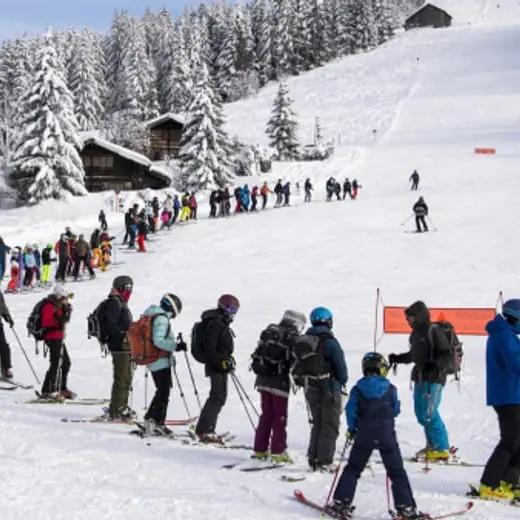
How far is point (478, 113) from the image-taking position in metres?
55.4

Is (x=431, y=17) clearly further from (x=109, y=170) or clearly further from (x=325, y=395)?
(x=325, y=395)

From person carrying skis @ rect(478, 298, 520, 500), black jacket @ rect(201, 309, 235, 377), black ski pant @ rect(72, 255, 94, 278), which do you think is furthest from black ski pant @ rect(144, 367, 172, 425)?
black ski pant @ rect(72, 255, 94, 278)

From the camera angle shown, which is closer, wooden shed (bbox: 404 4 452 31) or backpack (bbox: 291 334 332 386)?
backpack (bbox: 291 334 332 386)

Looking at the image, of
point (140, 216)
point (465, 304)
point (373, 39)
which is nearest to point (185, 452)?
point (465, 304)

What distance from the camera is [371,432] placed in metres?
5.40

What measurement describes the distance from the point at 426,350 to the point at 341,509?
6.94ft

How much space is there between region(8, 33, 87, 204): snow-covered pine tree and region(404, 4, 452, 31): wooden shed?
72968mm

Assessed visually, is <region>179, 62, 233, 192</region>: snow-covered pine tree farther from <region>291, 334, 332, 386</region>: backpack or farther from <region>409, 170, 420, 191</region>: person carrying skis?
<region>291, 334, 332, 386</region>: backpack

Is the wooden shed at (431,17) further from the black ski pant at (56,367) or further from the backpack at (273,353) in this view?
the backpack at (273,353)

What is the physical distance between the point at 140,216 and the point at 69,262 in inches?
183

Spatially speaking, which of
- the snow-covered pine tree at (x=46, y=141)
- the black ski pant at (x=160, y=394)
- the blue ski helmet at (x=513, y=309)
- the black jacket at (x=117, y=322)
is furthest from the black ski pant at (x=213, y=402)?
the snow-covered pine tree at (x=46, y=141)

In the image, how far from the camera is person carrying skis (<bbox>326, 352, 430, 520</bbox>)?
212 inches

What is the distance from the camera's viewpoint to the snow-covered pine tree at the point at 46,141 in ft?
126

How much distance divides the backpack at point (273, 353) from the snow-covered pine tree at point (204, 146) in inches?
1345
